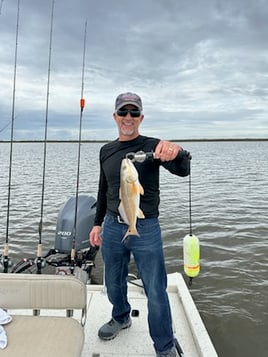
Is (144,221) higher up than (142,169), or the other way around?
(142,169)

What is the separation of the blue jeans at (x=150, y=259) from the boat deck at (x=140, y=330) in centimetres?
32

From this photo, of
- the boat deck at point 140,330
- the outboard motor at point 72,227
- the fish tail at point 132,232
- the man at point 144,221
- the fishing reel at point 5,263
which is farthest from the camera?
the outboard motor at point 72,227

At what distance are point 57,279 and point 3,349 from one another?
0.55m

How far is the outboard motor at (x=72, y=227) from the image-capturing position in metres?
4.84

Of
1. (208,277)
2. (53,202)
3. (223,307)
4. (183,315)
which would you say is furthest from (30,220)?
(183,315)

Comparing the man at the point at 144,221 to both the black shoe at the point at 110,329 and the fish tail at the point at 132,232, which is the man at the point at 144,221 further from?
the black shoe at the point at 110,329

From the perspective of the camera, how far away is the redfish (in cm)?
241

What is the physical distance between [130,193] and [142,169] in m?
0.37

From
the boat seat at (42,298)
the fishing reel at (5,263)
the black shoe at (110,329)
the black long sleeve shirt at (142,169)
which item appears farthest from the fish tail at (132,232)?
the fishing reel at (5,263)

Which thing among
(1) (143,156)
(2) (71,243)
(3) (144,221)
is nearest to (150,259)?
(3) (144,221)

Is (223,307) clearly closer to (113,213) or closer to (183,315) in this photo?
(183,315)

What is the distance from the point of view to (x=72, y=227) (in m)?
4.88

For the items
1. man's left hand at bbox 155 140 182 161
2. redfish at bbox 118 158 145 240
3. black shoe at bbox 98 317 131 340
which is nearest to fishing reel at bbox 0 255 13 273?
black shoe at bbox 98 317 131 340

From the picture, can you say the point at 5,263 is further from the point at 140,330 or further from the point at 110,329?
the point at 140,330
